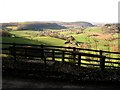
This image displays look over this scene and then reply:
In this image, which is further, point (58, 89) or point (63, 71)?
point (63, 71)

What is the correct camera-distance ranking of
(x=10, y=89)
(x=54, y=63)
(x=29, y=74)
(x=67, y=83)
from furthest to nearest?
(x=54, y=63) < (x=29, y=74) < (x=67, y=83) < (x=10, y=89)

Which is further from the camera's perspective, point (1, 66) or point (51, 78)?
point (1, 66)

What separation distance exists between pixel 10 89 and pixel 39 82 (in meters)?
1.99

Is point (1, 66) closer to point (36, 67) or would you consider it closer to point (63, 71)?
point (36, 67)

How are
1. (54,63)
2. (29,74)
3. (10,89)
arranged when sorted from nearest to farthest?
(10,89) < (29,74) < (54,63)

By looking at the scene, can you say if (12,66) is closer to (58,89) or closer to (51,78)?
(51,78)

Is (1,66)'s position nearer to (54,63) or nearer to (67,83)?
(54,63)

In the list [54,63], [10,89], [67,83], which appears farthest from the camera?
[54,63]

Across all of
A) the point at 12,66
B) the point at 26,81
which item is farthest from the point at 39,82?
the point at 12,66

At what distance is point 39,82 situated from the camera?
15023 mm

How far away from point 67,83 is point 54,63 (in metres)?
3.54

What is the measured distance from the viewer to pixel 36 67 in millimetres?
16969

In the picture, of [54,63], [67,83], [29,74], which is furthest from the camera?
[54,63]

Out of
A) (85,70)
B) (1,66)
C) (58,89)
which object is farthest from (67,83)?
(1,66)
